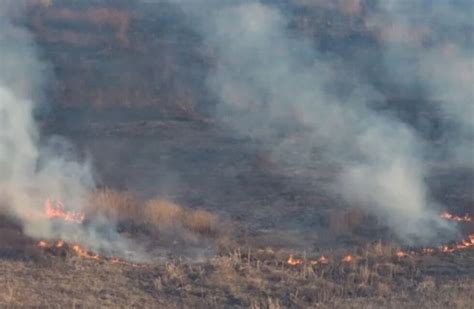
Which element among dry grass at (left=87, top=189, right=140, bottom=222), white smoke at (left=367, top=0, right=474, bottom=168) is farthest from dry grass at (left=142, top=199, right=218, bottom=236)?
white smoke at (left=367, top=0, right=474, bottom=168)

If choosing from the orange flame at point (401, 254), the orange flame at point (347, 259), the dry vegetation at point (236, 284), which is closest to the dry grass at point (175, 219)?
the dry vegetation at point (236, 284)

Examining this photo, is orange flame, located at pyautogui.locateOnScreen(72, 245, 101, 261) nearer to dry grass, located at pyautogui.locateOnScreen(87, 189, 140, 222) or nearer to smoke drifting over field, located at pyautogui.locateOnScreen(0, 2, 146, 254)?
smoke drifting over field, located at pyautogui.locateOnScreen(0, 2, 146, 254)

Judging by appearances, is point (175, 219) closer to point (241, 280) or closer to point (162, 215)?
point (162, 215)

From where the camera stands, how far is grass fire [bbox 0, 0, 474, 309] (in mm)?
8867

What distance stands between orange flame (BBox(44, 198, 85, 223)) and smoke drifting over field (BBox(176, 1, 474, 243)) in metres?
4.26

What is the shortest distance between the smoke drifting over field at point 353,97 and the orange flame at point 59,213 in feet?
14.0

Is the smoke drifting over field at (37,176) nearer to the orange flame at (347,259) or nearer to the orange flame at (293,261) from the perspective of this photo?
the orange flame at (293,261)

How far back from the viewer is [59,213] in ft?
35.1

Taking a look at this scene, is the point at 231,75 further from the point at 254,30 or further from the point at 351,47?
the point at 351,47

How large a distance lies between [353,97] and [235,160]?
4.95 meters

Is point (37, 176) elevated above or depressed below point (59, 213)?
above

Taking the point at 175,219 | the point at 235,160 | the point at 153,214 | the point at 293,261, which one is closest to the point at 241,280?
the point at 293,261

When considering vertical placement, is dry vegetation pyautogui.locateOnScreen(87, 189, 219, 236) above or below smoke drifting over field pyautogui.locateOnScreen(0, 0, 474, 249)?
below

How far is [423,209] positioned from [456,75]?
9.55 meters
